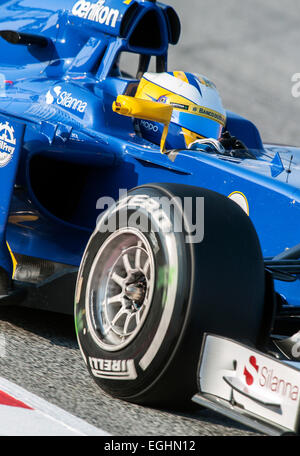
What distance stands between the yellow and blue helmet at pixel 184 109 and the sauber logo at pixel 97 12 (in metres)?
0.45

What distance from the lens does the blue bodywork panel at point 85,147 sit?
3287 mm

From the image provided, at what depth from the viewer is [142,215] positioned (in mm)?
2615

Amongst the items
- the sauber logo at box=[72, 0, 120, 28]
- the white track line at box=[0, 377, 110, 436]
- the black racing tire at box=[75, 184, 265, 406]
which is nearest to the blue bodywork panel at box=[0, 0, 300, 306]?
the sauber logo at box=[72, 0, 120, 28]

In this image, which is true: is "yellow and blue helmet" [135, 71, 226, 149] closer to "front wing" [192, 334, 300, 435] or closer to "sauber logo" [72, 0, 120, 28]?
"sauber logo" [72, 0, 120, 28]

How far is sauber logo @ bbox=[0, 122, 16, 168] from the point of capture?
3315 mm

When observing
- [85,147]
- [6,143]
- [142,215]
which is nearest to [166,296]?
[142,215]

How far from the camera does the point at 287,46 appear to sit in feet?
32.4

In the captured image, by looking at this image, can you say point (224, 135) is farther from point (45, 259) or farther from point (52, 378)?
point (52, 378)

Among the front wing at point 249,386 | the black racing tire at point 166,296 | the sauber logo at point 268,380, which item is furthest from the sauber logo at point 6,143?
the sauber logo at point 268,380

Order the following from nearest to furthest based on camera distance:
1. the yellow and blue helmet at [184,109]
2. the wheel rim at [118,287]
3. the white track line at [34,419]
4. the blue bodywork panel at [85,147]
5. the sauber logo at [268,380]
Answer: the sauber logo at [268,380] → the white track line at [34,419] → the wheel rim at [118,287] → the blue bodywork panel at [85,147] → the yellow and blue helmet at [184,109]

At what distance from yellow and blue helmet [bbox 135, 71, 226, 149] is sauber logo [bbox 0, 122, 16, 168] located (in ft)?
2.84

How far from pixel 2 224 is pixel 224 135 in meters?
1.34

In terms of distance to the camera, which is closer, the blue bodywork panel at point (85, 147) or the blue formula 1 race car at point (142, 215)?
the blue formula 1 race car at point (142, 215)

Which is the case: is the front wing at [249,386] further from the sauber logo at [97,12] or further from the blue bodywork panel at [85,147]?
the sauber logo at [97,12]
